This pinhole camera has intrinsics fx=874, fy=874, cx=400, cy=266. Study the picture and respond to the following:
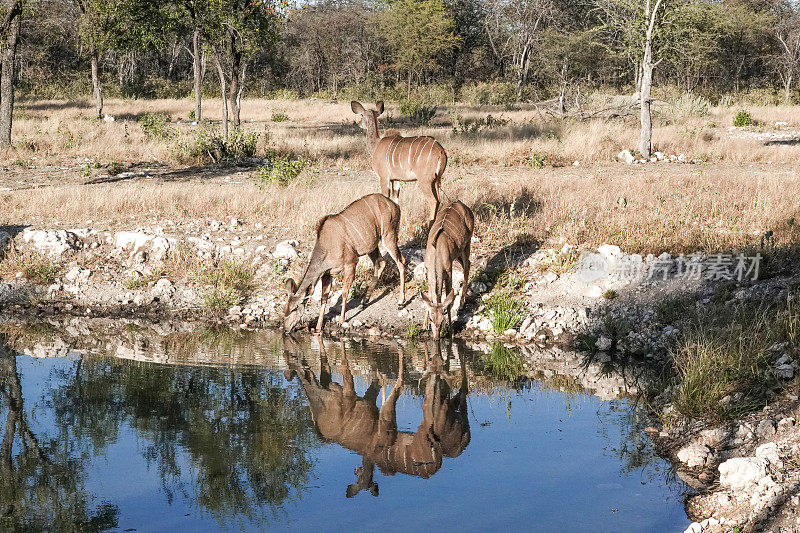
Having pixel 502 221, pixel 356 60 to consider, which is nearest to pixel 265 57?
pixel 356 60

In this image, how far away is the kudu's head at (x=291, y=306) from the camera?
10352 mm

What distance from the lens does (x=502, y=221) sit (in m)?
13.0

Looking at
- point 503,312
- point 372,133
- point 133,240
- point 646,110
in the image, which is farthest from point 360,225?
point 646,110

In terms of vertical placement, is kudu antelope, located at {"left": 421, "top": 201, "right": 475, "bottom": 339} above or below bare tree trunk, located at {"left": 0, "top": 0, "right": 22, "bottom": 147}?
below

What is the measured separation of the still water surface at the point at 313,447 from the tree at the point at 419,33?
4080 centimetres

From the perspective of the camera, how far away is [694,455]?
6.92 meters

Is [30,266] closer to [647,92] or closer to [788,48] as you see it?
[647,92]

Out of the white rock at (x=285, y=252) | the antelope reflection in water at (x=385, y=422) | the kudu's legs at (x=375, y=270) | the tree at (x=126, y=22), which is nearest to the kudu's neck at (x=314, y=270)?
the kudu's legs at (x=375, y=270)

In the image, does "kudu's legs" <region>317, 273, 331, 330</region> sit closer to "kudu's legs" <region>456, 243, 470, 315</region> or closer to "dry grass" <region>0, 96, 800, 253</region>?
"kudu's legs" <region>456, 243, 470, 315</region>

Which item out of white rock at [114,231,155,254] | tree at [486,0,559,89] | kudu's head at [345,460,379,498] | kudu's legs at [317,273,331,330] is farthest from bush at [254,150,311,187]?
tree at [486,0,559,89]

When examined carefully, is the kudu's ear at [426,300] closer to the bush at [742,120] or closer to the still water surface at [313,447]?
the still water surface at [313,447]

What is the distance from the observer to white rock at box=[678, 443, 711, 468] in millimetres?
6884

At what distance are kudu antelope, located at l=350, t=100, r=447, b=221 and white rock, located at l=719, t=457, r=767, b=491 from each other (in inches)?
251

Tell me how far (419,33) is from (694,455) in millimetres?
45576
